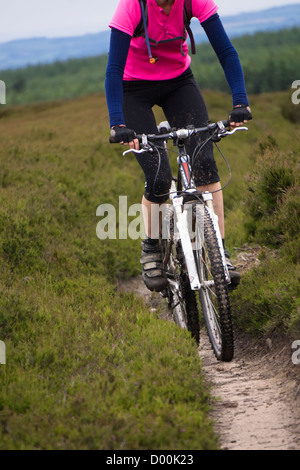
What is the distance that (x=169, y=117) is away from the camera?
207 inches

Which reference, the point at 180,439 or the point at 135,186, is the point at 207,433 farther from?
the point at 135,186

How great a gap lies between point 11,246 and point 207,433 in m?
4.31

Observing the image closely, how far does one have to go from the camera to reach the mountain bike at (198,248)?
431cm

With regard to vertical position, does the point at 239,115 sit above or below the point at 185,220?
above

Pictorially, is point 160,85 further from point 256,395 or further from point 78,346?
point 256,395

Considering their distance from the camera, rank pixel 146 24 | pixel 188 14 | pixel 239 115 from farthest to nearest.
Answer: pixel 188 14, pixel 146 24, pixel 239 115

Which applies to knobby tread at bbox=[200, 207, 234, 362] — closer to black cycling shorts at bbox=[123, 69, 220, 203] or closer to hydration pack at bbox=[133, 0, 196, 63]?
black cycling shorts at bbox=[123, 69, 220, 203]

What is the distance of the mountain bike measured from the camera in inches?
170

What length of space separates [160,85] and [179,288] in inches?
76.5

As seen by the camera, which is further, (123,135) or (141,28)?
(141,28)

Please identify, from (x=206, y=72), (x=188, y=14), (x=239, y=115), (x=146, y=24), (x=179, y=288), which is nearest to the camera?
(x=239, y=115)

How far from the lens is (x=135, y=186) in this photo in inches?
465

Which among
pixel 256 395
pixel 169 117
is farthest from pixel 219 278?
pixel 169 117
